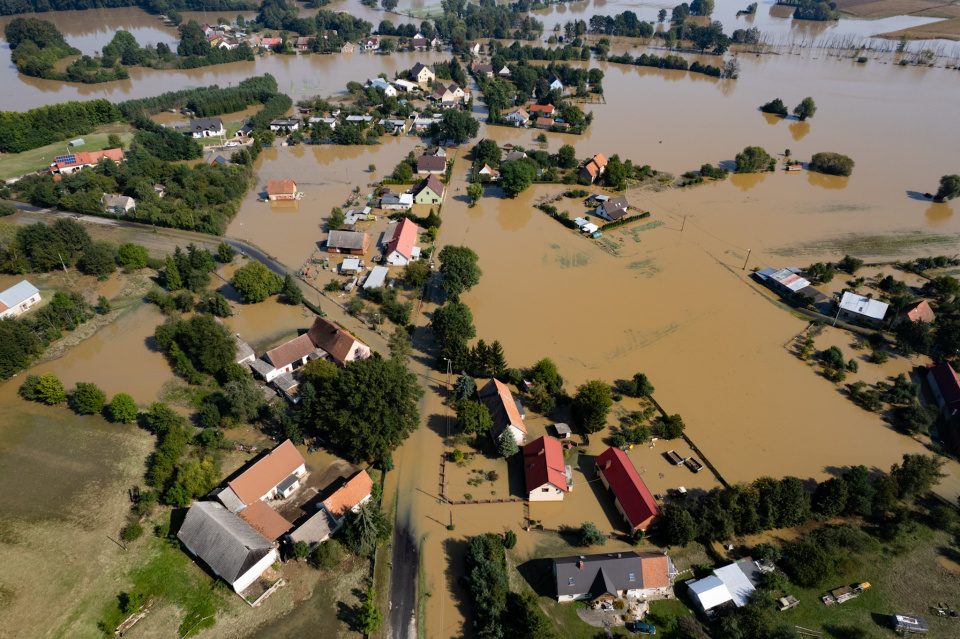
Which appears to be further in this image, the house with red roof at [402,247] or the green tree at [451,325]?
the house with red roof at [402,247]

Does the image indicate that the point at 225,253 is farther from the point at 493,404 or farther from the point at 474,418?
the point at 474,418

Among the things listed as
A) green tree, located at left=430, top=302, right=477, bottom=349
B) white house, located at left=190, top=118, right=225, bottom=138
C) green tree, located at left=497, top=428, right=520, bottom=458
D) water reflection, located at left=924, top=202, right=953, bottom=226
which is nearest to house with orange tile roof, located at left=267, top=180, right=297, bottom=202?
white house, located at left=190, top=118, right=225, bottom=138

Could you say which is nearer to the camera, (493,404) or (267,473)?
(267,473)

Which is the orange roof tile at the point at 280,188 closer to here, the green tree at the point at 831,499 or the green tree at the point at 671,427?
the green tree at the point at 671,427

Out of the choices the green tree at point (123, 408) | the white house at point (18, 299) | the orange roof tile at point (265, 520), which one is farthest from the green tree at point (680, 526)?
the white house at point (18, 299)

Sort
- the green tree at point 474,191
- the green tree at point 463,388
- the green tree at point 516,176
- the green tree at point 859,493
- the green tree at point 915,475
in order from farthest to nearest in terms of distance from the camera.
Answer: the green tree at point 474,191, the green tree at point 516,176, the green tree at point 463,388, the green tree at point 915,475, the green tree at point 859,493

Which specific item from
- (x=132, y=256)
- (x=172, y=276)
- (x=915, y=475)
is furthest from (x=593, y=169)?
(x=132, y=256)
